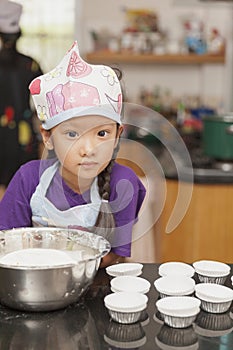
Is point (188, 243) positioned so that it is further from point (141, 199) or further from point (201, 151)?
point (141, 199)

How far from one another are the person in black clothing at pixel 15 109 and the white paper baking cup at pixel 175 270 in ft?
5.63

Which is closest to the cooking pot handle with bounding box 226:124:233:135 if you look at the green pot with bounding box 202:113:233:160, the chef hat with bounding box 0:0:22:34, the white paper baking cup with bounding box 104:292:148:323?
the green pot with bounding box 202:113:233:160

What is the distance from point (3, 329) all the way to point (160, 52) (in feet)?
9.55

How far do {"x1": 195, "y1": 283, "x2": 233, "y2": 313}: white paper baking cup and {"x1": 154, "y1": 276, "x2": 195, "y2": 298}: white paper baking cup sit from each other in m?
0.02

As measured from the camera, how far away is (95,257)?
47.0 inches

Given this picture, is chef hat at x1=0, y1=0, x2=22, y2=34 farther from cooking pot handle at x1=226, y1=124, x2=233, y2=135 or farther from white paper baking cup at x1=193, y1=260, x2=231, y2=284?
white paper baking cup at x1=193, y1=260, x2=231, y2=284

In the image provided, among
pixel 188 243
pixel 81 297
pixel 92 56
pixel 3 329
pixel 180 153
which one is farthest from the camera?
pixel 92 56

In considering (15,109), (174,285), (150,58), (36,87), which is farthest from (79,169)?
(150,58)

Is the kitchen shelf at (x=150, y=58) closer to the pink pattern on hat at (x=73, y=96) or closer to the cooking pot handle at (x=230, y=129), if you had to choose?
the cooking pot handle at (x=230, y=129)

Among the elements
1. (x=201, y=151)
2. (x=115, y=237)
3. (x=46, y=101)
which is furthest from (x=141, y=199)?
(x=201, y=151)

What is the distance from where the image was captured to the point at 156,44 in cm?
383

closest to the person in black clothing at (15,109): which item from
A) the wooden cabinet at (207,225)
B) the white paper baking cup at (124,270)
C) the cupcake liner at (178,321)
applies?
the wooden cabinet at (207,225)

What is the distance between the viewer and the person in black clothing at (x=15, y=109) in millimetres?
2990

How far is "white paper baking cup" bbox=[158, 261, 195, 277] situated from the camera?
133 centimetres
